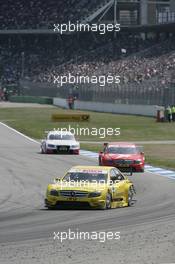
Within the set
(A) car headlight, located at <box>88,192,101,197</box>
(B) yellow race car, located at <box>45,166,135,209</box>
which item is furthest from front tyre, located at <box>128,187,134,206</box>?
(A) car headlight, located at <box>88,192,101,197</box>

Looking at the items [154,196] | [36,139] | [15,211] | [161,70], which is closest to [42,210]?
[15,211]

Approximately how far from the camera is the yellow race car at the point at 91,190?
2066 centimetres

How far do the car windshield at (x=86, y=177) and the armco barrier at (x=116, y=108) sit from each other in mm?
53187

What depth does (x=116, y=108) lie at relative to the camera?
84.8 meters

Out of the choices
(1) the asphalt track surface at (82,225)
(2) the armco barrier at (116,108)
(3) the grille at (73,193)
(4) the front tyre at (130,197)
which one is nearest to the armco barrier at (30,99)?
(2) the armco barrier at (116,108)

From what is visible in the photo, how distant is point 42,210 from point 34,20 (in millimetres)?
101426

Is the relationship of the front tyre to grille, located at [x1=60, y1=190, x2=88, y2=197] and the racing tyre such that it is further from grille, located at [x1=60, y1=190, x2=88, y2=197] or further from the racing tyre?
grille, located at [x1=60, y1=190, x2=88, y2=197]

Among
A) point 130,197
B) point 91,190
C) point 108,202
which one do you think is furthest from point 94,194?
point 130,197

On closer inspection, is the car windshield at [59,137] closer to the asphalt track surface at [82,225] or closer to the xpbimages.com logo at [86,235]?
the asphalt track surface at [82,225]

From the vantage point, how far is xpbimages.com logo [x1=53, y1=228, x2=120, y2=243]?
50.8ft

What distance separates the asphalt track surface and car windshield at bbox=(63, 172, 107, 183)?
103 centimetres

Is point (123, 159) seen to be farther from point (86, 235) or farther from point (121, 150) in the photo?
point (86, 235)

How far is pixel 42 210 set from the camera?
20.3 m

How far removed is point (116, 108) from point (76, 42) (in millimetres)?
32034
